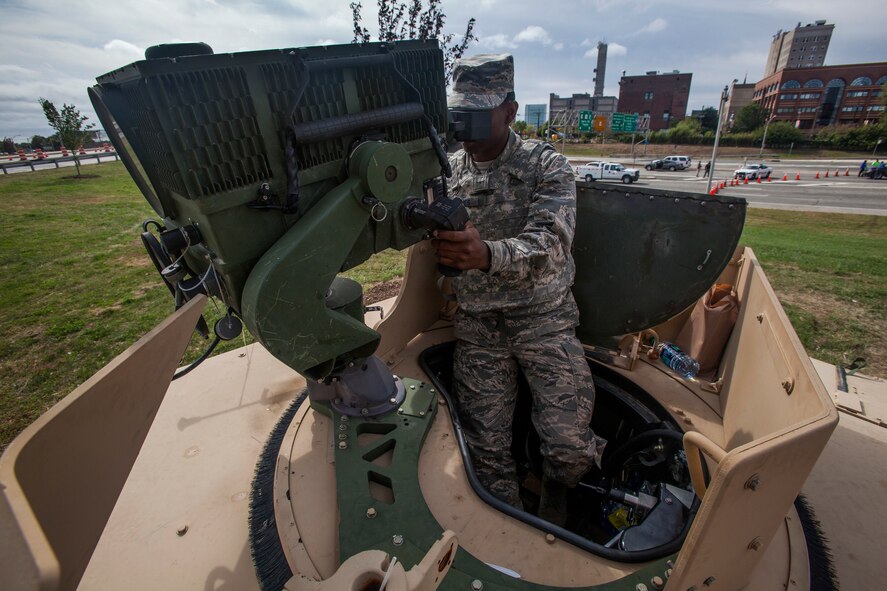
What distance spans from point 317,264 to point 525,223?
1.28 metres

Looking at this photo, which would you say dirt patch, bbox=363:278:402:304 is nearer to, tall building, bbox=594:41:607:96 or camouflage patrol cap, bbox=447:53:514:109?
camouflage patrol cap, bbox=447:53:514:109

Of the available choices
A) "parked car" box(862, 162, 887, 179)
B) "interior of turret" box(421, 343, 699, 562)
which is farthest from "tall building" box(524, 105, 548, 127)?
"interior of turret" box(421, 343, 699, 562)

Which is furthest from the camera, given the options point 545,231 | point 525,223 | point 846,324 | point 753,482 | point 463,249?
point 846,324

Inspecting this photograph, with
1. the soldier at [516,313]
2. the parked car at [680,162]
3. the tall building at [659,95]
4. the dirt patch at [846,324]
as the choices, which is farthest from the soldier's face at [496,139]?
the tall building at [659,95]

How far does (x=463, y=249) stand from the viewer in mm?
1669

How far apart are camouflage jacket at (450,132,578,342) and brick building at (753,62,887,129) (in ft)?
204

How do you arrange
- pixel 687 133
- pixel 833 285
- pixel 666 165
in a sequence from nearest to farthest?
1. pixel 833 285
2. pixel 666 165
3. pixel 687 133

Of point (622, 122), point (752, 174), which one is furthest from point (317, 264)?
point (622, 122)

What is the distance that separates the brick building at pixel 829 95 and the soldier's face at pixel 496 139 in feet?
204

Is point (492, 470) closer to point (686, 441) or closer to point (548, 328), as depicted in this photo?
point (548, 328)

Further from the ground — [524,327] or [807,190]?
[524,327]

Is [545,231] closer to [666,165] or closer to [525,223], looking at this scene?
[525,223]

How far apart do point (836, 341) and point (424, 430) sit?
5217mm

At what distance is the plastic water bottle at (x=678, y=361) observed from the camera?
2320 mm
